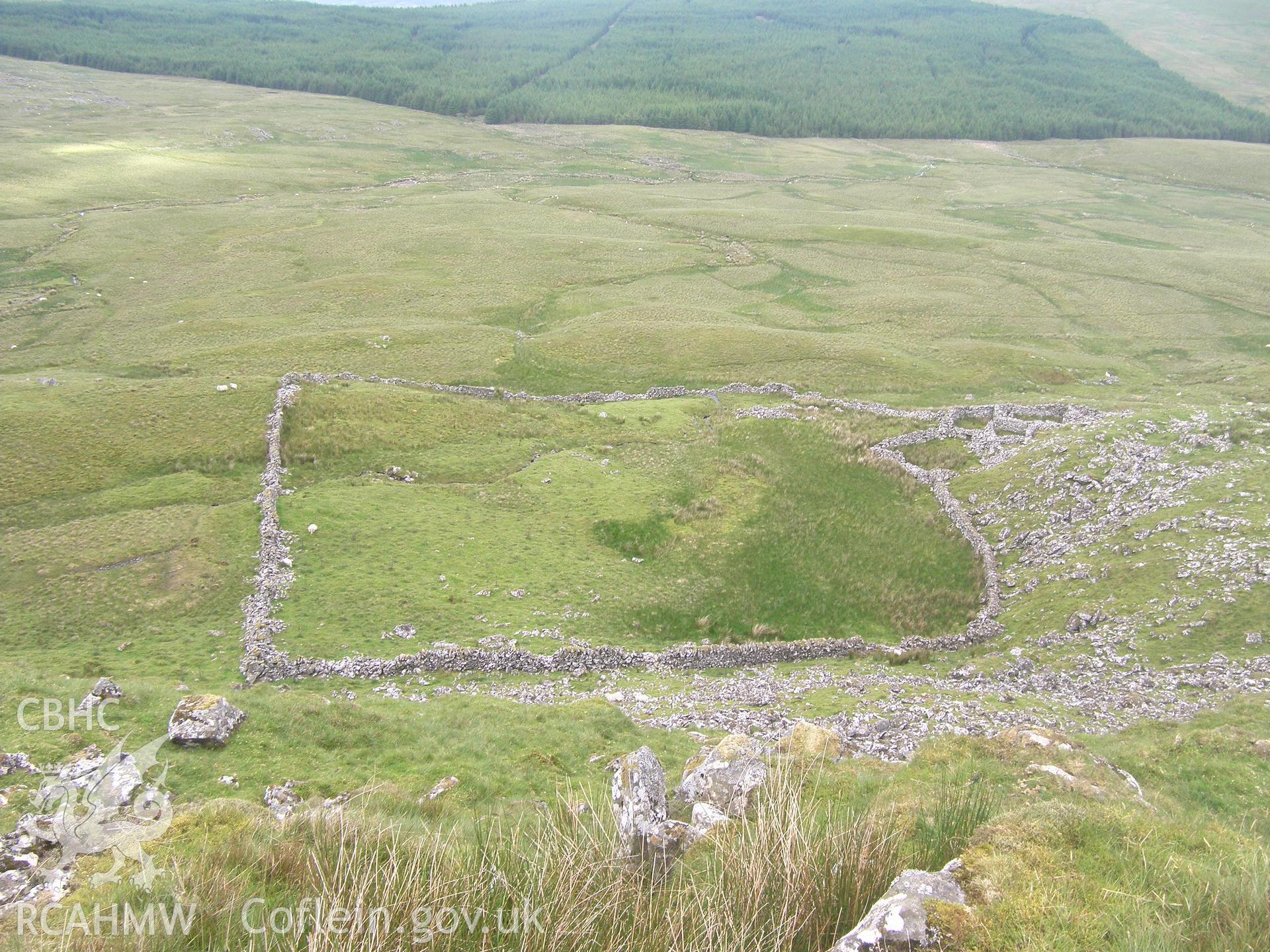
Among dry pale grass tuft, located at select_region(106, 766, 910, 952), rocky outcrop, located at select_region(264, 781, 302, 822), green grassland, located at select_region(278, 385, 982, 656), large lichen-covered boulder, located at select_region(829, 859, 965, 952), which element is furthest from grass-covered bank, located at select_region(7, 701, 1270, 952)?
green grassland, located at select_region(278, 385, 982, 656)

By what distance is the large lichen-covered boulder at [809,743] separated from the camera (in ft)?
52.0

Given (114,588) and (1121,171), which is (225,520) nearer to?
(114,588)

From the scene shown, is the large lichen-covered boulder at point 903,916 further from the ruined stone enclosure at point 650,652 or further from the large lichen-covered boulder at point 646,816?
the ruined stone enclosure at point 650,652

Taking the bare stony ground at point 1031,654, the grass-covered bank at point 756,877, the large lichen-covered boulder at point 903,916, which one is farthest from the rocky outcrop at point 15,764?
the large lichen-covered boulder at point 903,916

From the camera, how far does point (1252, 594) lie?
2639 centimetres

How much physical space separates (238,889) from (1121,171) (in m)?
248

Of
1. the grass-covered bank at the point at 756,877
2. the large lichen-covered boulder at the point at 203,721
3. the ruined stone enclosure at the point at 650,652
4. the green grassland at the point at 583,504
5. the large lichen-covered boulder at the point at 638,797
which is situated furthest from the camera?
the ruined stone enclosure at the point at 650,652

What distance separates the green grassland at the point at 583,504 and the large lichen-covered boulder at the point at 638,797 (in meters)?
1.00

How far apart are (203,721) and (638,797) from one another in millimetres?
12652

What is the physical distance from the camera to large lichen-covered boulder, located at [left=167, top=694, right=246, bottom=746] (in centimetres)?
1673

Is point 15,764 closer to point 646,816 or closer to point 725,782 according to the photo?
point 646,816

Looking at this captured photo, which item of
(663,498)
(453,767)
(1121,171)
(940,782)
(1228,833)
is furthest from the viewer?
(1121,171)

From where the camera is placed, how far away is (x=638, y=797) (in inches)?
389

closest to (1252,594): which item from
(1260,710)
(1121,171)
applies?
(1260,710)
